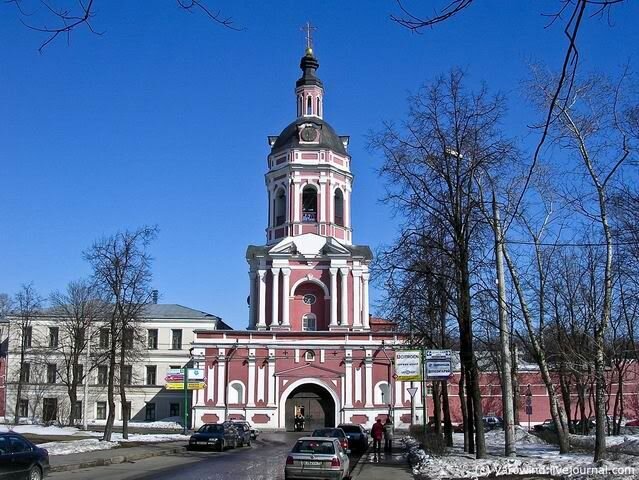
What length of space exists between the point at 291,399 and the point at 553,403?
31878mm

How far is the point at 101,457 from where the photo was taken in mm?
26000

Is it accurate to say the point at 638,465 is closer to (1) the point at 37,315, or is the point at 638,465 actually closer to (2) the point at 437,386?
(2) the point at 437,386

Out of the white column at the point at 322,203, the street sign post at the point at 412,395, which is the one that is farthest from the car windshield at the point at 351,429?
the white column at the point at 322,203

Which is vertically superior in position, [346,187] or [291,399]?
[346,187]

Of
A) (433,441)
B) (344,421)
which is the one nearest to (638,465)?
(433,441)

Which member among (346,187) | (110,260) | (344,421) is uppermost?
(346,187)

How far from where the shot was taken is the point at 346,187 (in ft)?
209

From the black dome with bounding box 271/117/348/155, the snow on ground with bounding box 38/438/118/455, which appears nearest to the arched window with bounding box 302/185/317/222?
the black dome with bounding box 271/117/348/155

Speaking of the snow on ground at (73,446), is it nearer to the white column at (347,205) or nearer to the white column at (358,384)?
the white column at (358,384)

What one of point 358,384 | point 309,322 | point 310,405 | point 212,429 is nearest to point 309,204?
point 309,322

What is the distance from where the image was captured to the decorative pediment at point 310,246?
198 feet

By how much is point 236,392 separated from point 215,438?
2237 centimetres

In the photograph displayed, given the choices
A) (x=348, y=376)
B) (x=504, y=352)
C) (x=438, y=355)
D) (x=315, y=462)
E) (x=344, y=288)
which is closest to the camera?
(x=315, y=462)

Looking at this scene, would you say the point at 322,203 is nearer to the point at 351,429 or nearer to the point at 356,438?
the point at 351,429
